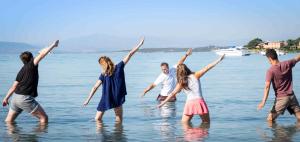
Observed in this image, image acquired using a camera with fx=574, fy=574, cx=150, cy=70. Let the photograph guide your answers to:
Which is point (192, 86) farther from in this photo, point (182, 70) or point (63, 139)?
point (63, 139)

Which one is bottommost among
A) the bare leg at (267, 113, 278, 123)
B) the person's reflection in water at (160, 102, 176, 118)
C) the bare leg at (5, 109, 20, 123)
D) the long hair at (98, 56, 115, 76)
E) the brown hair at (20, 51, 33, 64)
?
the person's reflection in water at (160, 102, 176, 118)

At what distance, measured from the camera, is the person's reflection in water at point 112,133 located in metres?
11.2

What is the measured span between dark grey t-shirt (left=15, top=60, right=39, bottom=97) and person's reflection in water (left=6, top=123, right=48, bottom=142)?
824 mm

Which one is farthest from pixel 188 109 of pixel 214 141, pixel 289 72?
pixel 289 72

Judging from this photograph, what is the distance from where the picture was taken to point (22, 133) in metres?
12.0

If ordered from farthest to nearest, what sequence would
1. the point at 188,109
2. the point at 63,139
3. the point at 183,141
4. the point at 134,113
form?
the point at 134,113, the point at 188,109, the point at 63,139, the point at 183,141

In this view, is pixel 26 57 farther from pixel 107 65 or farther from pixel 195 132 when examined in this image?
pixel 195 132

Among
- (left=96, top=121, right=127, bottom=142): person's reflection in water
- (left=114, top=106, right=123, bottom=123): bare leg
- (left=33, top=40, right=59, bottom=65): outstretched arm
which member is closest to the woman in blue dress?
(left=114, top=106, right=123, bottom=123): bare leg

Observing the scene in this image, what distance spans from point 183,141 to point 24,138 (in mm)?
3148

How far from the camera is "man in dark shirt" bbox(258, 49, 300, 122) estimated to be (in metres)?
11.6

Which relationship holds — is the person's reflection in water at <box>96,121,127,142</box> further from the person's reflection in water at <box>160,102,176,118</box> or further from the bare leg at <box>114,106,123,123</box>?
the person's reflection in water at <box>160,102,176,118</box>

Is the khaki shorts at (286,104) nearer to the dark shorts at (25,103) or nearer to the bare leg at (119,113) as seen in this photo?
the bare leg at (119,113)

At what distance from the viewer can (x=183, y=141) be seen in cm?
1055

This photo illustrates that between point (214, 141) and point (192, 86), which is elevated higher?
point (192, 86)
